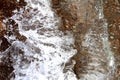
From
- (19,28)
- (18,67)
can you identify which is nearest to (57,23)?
(19,28)

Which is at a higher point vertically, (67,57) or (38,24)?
(38,24)

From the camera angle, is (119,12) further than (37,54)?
Yes

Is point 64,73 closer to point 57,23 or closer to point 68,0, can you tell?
point 57,23

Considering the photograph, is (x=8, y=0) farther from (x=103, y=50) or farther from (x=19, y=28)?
(x=103, y=50)

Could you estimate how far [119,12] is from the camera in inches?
119

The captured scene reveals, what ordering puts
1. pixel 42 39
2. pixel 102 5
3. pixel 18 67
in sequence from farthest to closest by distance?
pixel 102 5 < pixel 42 39 < pixel 18 67

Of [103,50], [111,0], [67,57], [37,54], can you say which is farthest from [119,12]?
[37,54]

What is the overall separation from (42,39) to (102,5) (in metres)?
0.69

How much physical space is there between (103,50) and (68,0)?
24.2 inches

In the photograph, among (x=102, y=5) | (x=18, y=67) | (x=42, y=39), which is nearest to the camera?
(x=18, y=67)

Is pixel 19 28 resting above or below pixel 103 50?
above

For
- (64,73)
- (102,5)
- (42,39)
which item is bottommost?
(64,73)

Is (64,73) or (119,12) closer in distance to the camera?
(64,73)

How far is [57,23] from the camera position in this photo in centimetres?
294
